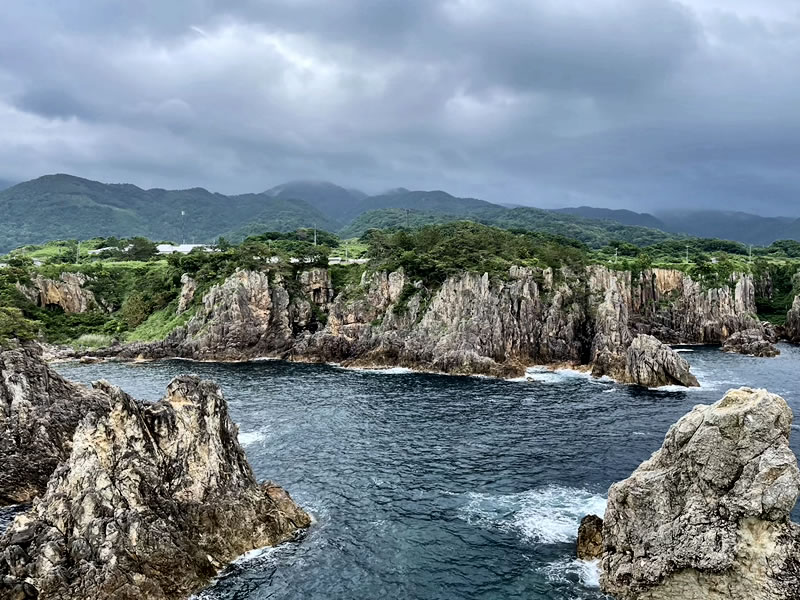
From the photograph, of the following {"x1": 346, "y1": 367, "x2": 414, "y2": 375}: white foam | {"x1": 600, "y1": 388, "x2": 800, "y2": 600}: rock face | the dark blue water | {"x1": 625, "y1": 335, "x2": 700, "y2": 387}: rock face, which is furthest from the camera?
{"x1": 346, "y1": 367, "x2": 414, "y2": 375}: white foam

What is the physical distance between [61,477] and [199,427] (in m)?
8.40

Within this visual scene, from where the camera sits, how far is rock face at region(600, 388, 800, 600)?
2672 centimetres

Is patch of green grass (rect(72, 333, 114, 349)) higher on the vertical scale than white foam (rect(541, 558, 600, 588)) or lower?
higher

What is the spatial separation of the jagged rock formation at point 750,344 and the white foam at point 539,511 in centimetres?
8678

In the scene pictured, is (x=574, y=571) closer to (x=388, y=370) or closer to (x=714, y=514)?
(x=714, y=514)

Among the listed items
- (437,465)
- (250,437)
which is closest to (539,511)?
(437,465)

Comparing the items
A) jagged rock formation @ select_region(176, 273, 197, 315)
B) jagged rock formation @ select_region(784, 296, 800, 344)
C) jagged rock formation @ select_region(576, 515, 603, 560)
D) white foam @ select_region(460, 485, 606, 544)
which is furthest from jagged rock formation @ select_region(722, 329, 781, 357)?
jagged rock formation @ select_region(176, 273, 197, 315)

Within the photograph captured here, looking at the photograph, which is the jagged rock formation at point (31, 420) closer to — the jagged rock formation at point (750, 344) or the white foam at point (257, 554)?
the white foam at point (257, 554)

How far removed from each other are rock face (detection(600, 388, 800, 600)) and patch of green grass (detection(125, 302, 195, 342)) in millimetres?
105614

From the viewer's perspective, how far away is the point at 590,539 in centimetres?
3488

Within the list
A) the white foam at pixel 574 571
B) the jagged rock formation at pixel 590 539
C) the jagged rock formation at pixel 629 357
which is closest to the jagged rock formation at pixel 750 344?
the jagged rock formation at pixel 629 357

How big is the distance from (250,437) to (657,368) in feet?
198

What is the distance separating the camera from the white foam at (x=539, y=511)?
1496 inches

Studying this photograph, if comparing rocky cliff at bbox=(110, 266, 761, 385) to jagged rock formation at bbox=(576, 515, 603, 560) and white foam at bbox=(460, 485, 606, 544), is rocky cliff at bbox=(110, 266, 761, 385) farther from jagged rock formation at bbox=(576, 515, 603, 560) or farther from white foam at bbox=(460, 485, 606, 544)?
jagged rock formation at bbox=(576, 515, 603, 560)
